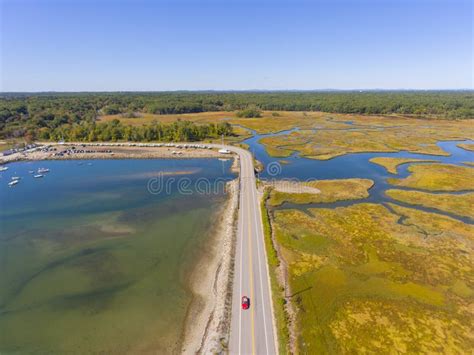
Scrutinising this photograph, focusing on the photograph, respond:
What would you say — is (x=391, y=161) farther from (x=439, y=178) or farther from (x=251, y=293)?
(x=251, y=293)

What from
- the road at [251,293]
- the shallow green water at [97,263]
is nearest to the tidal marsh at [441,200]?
the road at [251,293]

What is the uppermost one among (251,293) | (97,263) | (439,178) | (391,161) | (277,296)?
(391,161)

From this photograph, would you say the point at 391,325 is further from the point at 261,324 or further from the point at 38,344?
the point at 38,344

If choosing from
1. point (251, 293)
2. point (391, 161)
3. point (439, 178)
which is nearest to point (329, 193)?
point (439, 178)

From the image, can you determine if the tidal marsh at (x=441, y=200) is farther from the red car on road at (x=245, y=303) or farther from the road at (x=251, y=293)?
the red car on road at (x=245, y=303)

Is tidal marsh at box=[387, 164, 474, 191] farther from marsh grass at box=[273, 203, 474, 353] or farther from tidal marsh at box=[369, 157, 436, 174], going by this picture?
marsh grass at box=[273, 203, 474, 353]

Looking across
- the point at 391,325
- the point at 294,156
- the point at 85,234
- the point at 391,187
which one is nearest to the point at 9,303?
the point at 85,234
